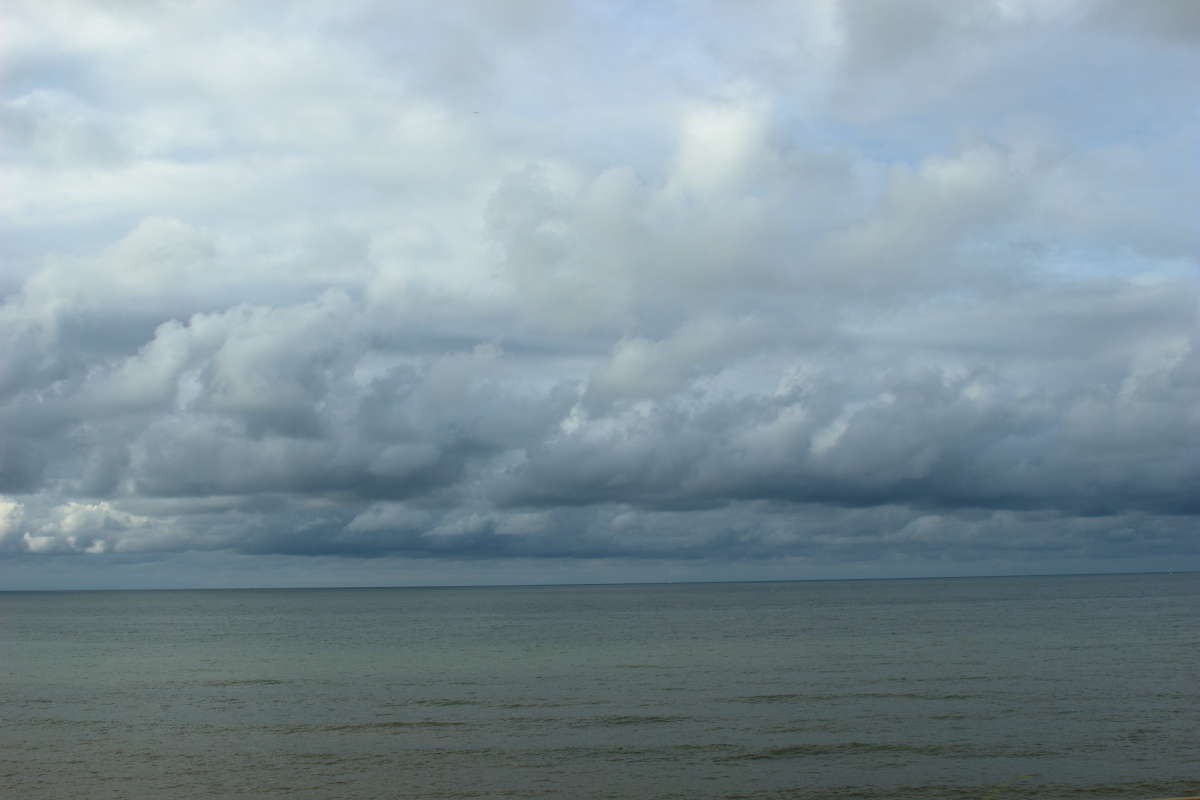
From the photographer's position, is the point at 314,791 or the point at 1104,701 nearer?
the point at 314,791

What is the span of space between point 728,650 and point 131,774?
211 feet

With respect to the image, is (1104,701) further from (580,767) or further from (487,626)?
(487,626)

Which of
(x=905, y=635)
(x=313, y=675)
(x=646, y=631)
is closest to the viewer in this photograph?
(x=313, y=675)

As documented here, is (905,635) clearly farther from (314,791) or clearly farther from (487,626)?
(314,791)

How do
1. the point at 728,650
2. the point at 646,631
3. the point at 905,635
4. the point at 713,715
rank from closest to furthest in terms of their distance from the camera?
the point at 713,715 → the point at 728,650 → the point at 905,635 → the point at 646,631

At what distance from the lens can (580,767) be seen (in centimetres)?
4262

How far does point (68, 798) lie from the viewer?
3900 cm

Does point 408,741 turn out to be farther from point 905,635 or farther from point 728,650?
point 905,635

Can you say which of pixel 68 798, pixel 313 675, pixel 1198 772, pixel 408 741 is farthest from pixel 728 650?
pixel 68 798

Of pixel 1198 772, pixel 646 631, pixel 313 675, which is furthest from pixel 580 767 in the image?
pixel 646 631

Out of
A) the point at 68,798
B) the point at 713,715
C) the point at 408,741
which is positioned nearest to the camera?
the point at 68,798

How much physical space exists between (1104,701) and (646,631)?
84427mm

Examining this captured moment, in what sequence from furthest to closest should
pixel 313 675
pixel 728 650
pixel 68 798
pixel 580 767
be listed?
pixel 728 650
pixel 313 675
pixel 580 767
pixel 68 798

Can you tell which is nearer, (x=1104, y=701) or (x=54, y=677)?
(x=1104, y=701)
